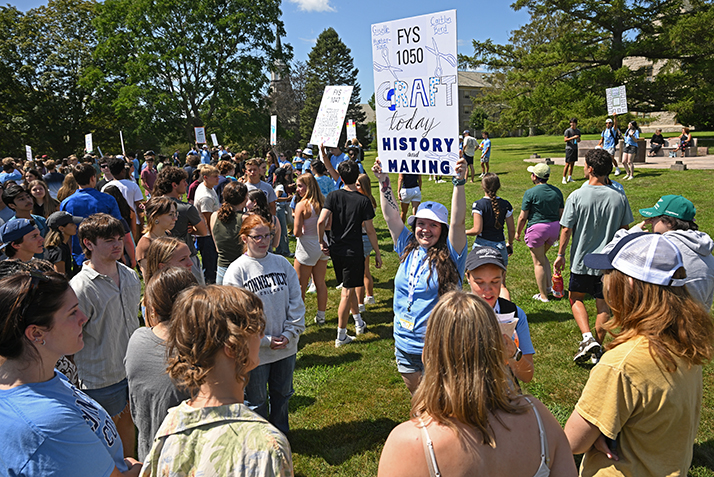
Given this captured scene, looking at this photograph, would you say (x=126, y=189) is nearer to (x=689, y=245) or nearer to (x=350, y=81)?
(x=689, y=245)

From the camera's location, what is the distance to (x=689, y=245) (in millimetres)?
3254

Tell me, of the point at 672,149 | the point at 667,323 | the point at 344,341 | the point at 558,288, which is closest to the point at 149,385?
the point at 667,323

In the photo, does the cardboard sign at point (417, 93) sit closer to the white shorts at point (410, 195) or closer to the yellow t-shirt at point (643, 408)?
the yellow t-shirt at point (643, 408)

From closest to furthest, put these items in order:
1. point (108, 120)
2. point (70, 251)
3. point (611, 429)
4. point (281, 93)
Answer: point (611, 429), point (70, 251), point (108, 120), point (281, 93)

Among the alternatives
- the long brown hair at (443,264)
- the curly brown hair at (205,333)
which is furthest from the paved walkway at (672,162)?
the curly brown hair at (205,333)

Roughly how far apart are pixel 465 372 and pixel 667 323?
0.97 m

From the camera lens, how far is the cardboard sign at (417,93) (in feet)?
12.4

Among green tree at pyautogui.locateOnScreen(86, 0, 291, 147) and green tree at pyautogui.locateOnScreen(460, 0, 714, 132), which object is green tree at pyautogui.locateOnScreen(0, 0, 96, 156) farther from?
green tree at pyautogui.locateOnScreen(460, 0, 714, 132)

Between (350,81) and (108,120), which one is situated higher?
(350,81)

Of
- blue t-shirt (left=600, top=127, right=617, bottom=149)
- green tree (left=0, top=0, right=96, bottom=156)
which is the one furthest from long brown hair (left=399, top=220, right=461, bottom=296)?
green tree (left=0, top=0, right=96, bottom=156)

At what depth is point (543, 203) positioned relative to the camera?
6316 mm

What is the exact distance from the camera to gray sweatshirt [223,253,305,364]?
3621 mm

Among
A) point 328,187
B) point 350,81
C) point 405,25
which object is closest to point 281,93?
point 350,81

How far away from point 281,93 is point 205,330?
5695cm
